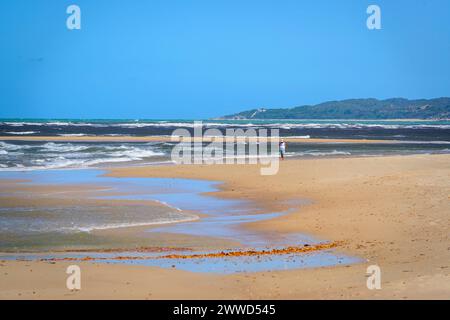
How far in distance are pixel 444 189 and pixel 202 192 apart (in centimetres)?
732

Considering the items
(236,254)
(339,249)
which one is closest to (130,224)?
(236,254)

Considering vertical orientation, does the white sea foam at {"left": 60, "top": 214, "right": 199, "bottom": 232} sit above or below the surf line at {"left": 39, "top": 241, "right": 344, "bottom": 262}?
above

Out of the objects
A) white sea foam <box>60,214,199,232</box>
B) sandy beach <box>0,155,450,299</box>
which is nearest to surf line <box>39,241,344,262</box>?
sandy beach <box>0,155,450,299</box>

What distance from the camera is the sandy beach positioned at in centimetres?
797

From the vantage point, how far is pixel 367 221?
13.5 metres

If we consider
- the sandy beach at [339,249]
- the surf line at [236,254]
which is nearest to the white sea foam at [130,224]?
the sandy beach at [339,249]

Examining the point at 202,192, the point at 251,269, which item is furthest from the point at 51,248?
the point at 202,192

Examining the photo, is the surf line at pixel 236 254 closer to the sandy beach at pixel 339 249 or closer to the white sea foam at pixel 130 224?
the sandy beach at pixel 339 249

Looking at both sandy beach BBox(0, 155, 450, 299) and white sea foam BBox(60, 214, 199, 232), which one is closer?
sandy beach BBox(0, 155, 450, 299)

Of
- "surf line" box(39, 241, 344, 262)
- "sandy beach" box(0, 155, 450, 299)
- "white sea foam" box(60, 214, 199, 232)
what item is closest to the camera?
"sandy beach" box(0, 155, 450, 299)

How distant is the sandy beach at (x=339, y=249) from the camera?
797 centimetres

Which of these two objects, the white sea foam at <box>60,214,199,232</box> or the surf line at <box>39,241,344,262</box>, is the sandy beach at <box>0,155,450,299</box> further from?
the white sea foam at <box>60,214,199,232</box>

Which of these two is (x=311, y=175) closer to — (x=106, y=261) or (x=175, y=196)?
(x=175, y=196)

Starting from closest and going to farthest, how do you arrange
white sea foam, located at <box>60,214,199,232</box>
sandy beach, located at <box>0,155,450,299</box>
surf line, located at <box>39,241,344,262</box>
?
sandy beach, located at <box>0,155,450,299</box>
surf line, located at <box>39,241,344,262</box>
white sea foam, located at <box>60,214,199,232</box>
